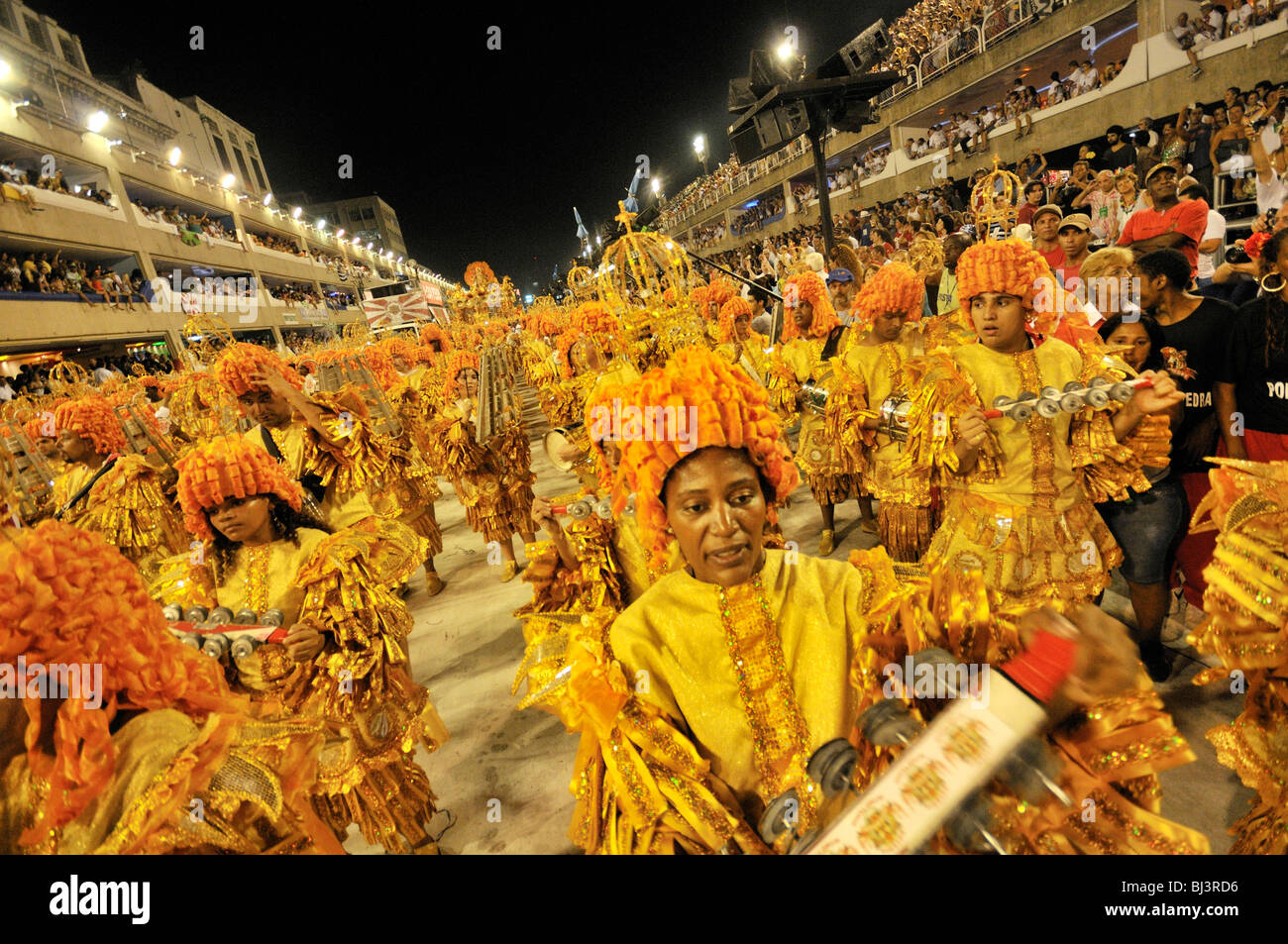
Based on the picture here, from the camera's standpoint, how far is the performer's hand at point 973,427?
101 inches

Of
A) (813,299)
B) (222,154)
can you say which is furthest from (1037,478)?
(222,154)

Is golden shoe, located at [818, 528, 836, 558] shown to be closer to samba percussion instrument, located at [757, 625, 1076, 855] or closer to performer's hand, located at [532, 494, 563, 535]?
performer's hand, located at [532, 494, 563, 535]

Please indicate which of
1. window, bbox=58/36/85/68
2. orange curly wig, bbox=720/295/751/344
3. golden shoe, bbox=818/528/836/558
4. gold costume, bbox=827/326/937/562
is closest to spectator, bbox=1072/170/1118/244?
orange curly wig, bbox=720/295/751/344

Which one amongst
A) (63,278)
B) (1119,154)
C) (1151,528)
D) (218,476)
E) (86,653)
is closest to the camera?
(86,653)

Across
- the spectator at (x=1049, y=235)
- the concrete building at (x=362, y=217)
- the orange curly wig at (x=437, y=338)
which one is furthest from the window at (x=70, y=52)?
the concrete building at (x=362, y=217)

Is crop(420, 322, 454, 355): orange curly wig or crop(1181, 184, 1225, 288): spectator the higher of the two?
crop(420, 322, 454, 355): orange curly wig

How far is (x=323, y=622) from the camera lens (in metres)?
2.57

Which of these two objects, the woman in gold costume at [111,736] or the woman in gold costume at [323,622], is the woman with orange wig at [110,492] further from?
the woman in gold costume at [111,736]

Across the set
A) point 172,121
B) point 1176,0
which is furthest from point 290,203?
point 1176,0

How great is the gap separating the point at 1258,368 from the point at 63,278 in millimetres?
27294

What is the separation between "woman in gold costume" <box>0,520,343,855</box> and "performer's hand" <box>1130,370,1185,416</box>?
11.4ft

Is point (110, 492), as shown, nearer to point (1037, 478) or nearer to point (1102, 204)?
point (1037, 478)

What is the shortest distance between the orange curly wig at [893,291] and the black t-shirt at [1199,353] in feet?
4.92

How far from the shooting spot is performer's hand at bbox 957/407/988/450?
2568 millimetres
